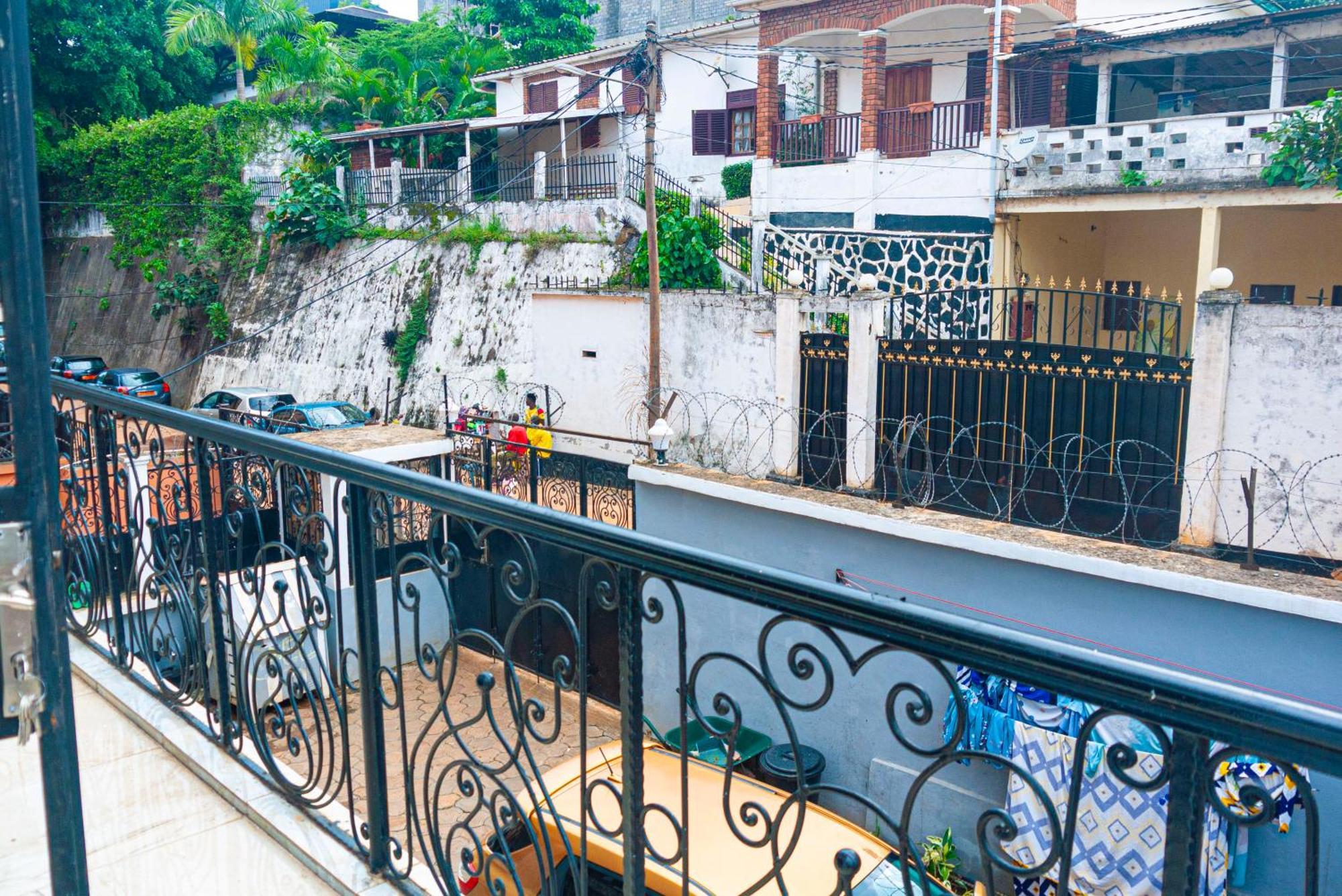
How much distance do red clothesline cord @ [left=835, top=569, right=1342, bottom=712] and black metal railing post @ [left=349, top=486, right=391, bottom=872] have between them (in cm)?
363

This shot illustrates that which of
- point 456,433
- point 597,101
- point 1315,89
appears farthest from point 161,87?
point 1315,89

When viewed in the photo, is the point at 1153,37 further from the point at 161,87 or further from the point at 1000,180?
the point at 161,87

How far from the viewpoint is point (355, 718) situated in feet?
36.6

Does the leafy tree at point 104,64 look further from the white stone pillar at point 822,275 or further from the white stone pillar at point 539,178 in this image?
the white stone pillar at point 822,275

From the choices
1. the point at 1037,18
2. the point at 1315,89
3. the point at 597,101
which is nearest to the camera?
the point at 1315,89

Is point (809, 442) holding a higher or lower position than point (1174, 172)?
lower

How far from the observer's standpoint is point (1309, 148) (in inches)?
475

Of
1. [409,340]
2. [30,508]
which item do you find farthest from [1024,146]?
[30,508]

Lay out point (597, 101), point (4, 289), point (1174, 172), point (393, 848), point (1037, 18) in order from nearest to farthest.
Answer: point (4, 289) → point (393, 848) → point (1174, 172) → point (1037, 18) → point (597, 101)

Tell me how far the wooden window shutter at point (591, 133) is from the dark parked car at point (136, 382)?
10600 mm

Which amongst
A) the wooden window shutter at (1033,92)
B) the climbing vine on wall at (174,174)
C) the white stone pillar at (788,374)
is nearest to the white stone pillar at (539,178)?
the climbing vine on wall at (174,174)

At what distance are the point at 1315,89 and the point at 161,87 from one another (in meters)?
27.5

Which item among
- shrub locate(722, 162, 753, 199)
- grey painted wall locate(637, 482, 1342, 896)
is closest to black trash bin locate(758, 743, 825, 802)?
grey painted wall locate(637, 482, 1342, 896)

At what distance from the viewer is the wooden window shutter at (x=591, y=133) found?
24.0 metres
